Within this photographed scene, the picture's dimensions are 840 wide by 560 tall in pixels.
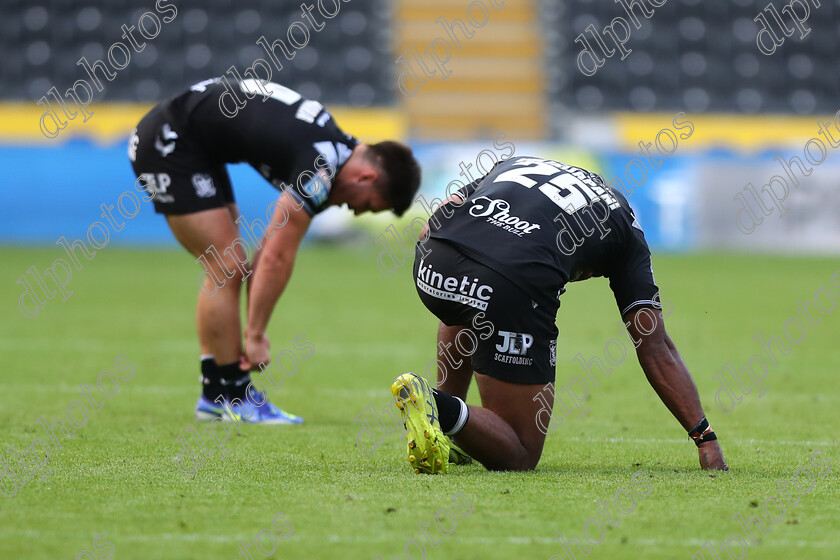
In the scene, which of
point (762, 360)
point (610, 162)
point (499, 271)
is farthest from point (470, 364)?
point (610, 162)

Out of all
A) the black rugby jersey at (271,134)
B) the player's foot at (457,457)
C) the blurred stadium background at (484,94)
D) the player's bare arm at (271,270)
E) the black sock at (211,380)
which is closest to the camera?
the player's foot at (457,457)

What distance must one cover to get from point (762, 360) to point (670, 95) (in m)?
16.6

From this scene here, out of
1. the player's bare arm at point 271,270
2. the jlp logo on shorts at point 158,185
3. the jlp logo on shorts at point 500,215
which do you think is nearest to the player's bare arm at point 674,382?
the jlp logo on shorts at point 500,215

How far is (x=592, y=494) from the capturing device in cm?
386

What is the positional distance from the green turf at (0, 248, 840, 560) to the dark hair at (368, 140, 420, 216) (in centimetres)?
123

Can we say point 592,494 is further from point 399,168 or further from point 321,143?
point 321,143

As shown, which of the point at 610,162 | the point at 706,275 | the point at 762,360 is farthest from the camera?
the point at 610,162

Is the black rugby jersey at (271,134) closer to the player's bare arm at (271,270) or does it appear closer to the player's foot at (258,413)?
the player's bare arm at (271,270)

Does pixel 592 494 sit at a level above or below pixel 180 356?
above

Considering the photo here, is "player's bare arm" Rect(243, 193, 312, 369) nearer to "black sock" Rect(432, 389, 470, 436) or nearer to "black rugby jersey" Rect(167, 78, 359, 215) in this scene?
"black rugby jersey" Rect(167, 78, 359, 215)

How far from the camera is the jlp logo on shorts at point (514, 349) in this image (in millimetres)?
4336

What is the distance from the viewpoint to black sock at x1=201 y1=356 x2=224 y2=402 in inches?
229

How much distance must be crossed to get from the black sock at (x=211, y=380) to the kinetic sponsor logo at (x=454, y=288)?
5.96ft

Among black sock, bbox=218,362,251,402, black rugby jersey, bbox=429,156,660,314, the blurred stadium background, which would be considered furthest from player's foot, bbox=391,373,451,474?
the blurred stadium background
